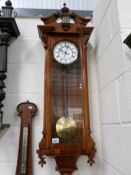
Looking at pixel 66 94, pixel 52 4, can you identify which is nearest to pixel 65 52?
pixel 66 94

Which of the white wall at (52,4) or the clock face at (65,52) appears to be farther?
the white wall at (52,4)

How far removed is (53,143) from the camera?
92 cm

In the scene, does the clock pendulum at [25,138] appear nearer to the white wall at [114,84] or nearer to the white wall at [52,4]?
the white wall at [114,84]

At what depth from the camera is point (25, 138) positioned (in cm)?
99

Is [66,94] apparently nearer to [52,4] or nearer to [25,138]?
[25,138]

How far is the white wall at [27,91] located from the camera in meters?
1.01

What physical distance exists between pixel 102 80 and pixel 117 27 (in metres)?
0.31

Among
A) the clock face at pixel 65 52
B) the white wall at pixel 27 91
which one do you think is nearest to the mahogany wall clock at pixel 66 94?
the clock face at pixel 65 52

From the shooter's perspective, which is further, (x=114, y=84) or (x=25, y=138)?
(x=25, y=138)

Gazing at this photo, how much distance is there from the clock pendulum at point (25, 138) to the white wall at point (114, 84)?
1.22 ft

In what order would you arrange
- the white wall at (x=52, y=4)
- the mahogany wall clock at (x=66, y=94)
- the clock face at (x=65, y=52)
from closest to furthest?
the mahogany wall clock at (x=66, y=94)
the clock face at (x=65, y=52)
the white wall at (x=52, y=4)

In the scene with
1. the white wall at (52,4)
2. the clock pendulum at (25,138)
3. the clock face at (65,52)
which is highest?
the white wall at (52,4)

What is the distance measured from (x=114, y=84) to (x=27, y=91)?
48 centimetres

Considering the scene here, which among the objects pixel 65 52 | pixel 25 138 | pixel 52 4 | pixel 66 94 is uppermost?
A: pixel 52 4
